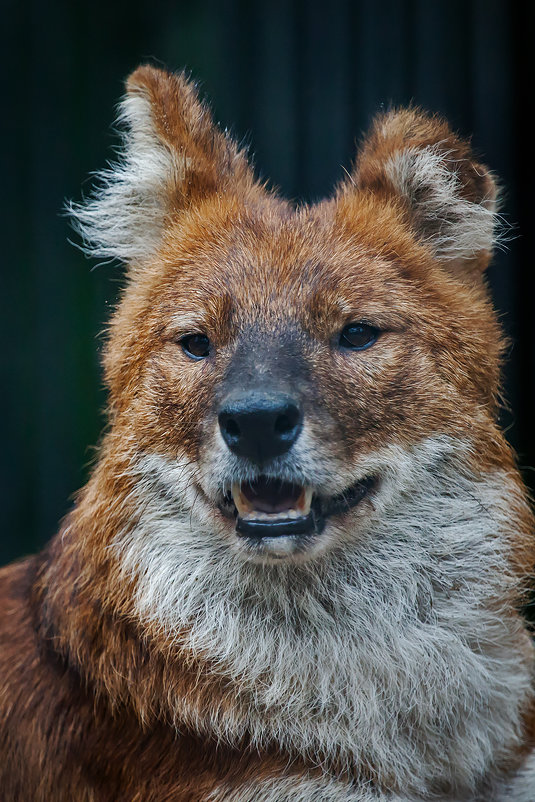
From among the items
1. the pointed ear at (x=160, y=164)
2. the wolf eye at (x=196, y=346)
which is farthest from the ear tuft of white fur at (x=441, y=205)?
the wolf eye at (x=196, y=346)

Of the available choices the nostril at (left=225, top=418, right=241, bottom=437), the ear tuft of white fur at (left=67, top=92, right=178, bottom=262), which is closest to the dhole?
the nostril at (left=225, top=418, right=241, bottom=437)

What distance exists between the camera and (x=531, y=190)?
24.5ft

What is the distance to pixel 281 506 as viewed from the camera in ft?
13.4

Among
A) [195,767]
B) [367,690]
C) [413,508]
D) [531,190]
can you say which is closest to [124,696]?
[195,767]

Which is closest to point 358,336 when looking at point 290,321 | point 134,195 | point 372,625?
point 290,321

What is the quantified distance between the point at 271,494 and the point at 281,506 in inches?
2.9

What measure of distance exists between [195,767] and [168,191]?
280 centimetres

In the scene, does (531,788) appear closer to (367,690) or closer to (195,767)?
(367,690)

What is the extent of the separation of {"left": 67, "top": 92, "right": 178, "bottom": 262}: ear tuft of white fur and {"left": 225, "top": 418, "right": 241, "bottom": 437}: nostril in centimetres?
146

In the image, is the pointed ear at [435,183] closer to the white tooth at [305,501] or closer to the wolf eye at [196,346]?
the wolf eye at [196,346]

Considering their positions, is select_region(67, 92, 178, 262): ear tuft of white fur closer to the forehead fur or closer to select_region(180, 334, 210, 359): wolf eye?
the forehead fur

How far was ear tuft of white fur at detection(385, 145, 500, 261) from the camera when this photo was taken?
4676mm

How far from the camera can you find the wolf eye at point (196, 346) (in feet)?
14.5

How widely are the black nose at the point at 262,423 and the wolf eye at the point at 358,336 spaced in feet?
1.81
